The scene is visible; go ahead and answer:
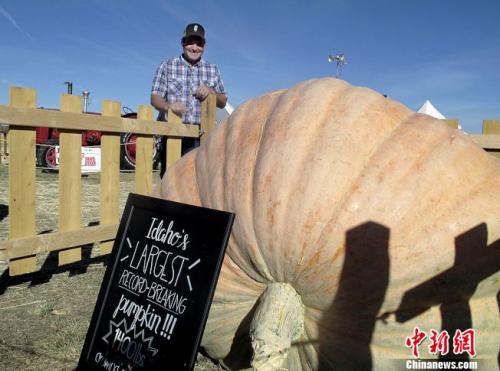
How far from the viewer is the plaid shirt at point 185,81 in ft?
14.5

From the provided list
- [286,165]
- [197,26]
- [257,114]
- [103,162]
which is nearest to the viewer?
[286,165]

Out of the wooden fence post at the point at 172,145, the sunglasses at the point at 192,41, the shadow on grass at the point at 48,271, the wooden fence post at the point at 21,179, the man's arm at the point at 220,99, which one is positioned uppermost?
the sunglasses at the point at 192,41

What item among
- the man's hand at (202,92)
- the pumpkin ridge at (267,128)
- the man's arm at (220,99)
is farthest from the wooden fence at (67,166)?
the pumpkin ridge at (267,128)

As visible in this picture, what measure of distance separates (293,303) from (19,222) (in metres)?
2.37

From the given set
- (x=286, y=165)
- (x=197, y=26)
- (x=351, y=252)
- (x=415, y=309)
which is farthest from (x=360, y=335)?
(x=197, y=26)

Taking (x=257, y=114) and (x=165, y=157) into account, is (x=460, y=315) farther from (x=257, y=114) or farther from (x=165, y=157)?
(x=165, y=157)

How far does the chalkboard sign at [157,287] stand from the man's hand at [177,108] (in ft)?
8.36

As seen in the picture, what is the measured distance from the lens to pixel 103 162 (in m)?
3.83

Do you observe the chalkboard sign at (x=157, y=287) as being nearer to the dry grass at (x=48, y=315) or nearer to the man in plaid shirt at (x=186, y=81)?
the dry grass at (x=48, y=315)

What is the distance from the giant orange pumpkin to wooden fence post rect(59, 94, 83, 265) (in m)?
2.13

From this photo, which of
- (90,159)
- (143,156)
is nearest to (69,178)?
(143,156)

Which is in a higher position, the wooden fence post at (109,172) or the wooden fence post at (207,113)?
the wooden fence post at (207,113)

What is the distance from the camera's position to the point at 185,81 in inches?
177

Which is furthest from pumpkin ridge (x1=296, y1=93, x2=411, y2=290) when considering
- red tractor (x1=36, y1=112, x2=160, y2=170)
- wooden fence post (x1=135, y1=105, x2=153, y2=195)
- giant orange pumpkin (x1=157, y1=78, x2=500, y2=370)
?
red tractor (x1=36, y1=112, x2=160, y2=170)
